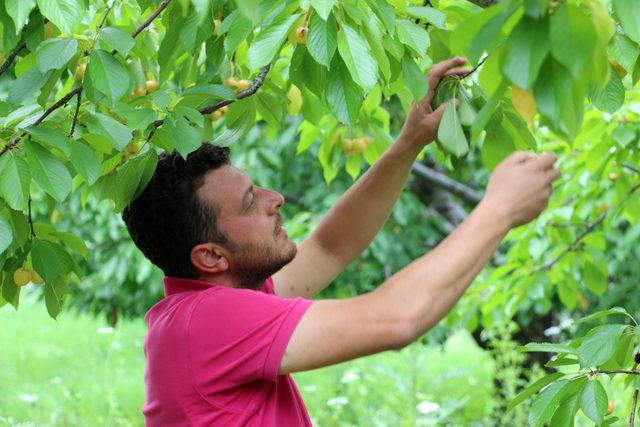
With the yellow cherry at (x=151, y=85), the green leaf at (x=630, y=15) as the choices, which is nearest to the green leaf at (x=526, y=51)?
the green leaf at (x=630, y=15)

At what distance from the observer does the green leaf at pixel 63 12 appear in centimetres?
158

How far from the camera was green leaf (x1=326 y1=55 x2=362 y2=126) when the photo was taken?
167cm

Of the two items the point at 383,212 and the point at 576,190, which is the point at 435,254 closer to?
the point at 383,212

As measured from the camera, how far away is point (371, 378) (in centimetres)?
561

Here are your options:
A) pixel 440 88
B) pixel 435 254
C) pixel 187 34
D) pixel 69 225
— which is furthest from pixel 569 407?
pixel 69 225

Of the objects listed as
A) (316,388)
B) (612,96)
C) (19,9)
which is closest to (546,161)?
(612,96)

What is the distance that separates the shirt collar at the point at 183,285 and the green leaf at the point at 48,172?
1.17ft

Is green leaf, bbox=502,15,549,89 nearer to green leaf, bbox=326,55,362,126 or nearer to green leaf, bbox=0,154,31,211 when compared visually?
green leaf, bbox=326,55,362,126

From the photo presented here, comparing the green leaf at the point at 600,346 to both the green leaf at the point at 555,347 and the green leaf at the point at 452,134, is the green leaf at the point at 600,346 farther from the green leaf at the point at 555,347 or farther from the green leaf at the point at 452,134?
the green leaf at the point at 452,134

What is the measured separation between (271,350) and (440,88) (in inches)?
24.6

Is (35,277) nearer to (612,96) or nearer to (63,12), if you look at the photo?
(63,12)

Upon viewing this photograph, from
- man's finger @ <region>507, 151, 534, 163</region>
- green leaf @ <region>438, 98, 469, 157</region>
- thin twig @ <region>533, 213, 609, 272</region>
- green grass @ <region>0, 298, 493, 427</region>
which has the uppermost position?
man's finger @ <region>507, 151, 534, 163</region>

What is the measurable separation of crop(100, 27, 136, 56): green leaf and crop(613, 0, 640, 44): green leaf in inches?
33.5

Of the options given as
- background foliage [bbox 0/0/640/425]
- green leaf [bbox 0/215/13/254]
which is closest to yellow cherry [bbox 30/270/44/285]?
background foliage [bbox 0/0/640/425]
